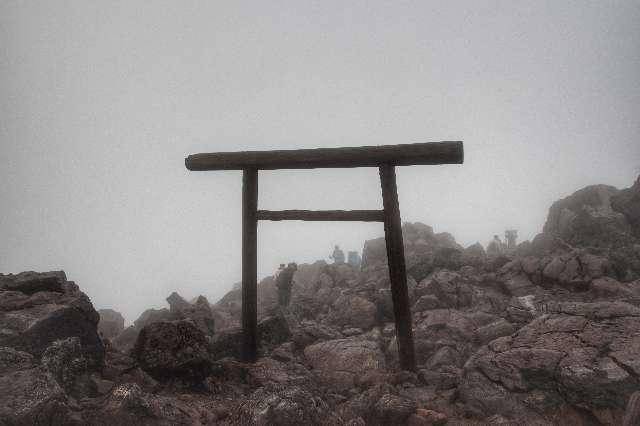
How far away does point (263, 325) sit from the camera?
4.91 meters

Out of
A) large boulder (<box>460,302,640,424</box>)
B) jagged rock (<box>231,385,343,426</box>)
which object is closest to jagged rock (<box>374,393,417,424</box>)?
jagged rock (<box>231,385,343,426</box>)

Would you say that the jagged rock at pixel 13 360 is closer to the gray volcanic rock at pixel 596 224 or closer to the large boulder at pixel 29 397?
the large boulder at pixel 29 397

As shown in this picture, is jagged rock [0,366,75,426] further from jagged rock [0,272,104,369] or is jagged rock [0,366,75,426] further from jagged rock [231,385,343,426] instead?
jagged rock [231,385,343,426]

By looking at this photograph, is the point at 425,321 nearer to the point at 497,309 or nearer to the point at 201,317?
the point at 497,309

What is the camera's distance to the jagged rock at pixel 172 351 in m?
3.33

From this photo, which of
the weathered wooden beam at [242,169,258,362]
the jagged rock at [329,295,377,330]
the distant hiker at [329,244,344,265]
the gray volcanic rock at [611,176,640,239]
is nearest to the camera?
the weathered wooden beam at [242,169,258,362]

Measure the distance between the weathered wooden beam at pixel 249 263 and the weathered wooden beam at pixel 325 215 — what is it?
0.16m

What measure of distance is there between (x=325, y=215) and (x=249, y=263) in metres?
1.12

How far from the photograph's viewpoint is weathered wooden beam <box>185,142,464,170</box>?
3758 millimetres

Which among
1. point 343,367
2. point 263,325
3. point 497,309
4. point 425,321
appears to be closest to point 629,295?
point 497,309

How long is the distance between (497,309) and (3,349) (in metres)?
6.74

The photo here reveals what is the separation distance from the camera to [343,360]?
4145 mm

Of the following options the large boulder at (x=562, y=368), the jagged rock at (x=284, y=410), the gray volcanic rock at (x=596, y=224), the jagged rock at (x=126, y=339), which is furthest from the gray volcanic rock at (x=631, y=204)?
the jagged rock at (x=126, y=339)

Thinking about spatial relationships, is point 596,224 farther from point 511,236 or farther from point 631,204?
point 511,236
